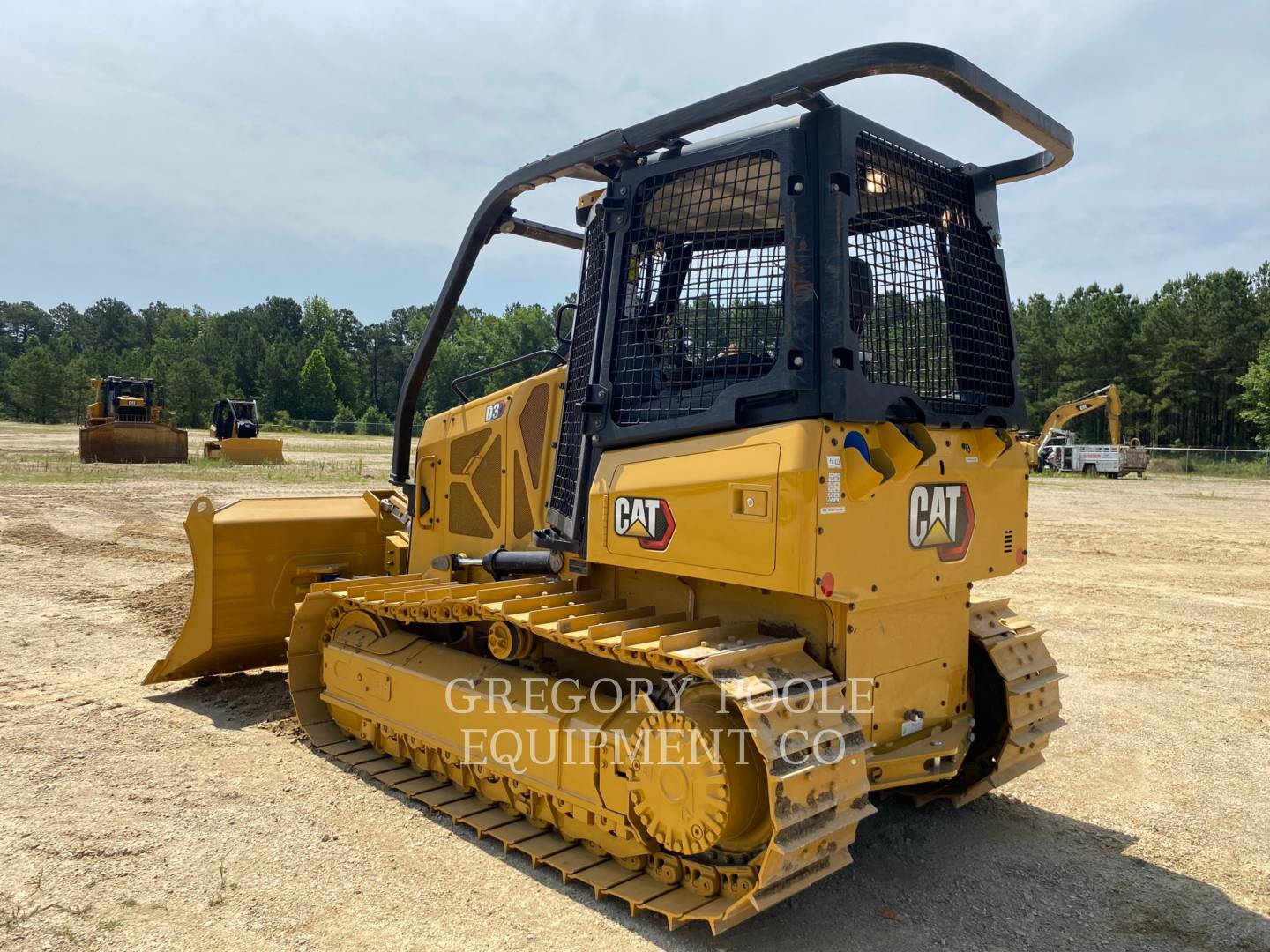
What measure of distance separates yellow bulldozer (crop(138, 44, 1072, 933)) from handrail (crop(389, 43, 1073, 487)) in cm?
1

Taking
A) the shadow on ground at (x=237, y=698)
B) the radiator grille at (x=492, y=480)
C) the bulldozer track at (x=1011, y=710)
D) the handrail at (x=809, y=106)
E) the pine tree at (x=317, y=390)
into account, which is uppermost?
the pine tree at (x=317, y=390)

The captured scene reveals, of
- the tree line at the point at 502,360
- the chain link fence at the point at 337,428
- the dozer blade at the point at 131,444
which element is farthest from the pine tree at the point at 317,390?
the dozer blade at the point at 131,444

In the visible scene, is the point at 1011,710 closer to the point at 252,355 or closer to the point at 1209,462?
the point at 1209,462

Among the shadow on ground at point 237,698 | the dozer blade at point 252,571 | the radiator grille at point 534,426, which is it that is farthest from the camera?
the dozer blade at point 252,571

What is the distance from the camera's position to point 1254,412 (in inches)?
1994

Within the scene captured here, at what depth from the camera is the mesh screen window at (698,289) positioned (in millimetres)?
3773

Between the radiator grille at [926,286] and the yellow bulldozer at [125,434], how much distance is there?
95.6 ft

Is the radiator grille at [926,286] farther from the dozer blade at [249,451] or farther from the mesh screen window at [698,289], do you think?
the dozer blade at [249,451]

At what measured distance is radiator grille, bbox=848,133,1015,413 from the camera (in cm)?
378

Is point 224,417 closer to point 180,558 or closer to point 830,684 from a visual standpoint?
point 180,558

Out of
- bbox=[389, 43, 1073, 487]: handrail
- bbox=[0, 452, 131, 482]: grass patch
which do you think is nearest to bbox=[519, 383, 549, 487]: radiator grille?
bbox=[389, 43, 1073, 487]: handrail

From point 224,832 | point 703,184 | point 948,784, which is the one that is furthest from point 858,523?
point 224,832

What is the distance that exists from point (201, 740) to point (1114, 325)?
65.2 metres

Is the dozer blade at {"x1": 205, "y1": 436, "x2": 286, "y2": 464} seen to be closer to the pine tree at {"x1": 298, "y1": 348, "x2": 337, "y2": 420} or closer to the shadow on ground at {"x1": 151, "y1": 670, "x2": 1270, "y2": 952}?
the shadow on ground at {"x1": 151, "y1": 670, "x2": 1270, "y2": 952}
